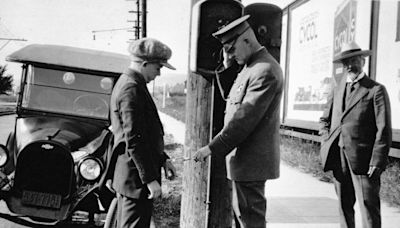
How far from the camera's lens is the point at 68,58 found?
6133mm

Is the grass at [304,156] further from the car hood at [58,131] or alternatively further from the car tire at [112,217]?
the car tire at [112,217]

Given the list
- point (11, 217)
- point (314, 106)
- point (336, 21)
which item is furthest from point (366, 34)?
point (11, 217)

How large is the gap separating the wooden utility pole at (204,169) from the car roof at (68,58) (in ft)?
8.24

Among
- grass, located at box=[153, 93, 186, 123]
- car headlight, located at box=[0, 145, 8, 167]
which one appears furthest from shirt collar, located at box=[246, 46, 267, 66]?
grass, located at box=[153, 93, 186, 123]

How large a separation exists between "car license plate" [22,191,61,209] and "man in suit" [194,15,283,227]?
8.33ft

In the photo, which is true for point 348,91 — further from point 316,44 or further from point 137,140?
point 316,44

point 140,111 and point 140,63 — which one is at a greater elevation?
point 140,63

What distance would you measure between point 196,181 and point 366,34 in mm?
5270

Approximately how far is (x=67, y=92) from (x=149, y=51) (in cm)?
327

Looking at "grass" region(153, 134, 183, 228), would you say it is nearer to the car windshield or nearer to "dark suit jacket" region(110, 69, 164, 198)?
"dark suit jacket" region(110, 69, 164, 198)

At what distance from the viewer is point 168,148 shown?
45.7 ft

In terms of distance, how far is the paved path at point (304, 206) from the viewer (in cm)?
551

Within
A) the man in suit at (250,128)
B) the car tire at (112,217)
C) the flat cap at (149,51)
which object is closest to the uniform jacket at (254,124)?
the man in suit at (250,128)

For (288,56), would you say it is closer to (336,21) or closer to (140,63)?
(336,21)
